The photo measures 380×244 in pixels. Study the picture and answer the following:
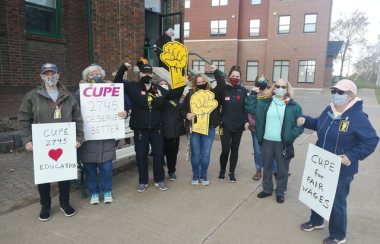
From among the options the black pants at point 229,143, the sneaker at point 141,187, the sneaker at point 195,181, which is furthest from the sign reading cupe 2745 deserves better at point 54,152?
the black pants at point 229,143

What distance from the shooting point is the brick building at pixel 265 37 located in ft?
84.4

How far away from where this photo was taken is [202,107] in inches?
184

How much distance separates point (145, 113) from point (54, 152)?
4.66ft

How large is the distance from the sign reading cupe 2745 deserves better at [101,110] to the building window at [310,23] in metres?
26.1

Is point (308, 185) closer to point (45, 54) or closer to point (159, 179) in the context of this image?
point (159, 179)

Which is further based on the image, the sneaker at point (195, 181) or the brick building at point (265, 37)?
the brick building at point (265, 37)

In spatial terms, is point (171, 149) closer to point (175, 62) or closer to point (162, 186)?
point (162, 186)

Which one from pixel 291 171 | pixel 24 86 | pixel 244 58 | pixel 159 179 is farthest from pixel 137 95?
pixel 244 58

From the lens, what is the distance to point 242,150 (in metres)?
7.27

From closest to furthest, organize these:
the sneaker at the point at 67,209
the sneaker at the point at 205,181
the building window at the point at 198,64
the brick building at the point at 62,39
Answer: the sneaker at the point at 67,209 < the sneaker at the point at 205,181 < the brick building at the point at 62,39 < the building window at the point at 198,64

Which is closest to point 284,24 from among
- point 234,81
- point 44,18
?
point 44,18

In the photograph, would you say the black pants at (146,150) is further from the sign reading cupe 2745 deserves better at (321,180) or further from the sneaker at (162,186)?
the sign reading cupe 2745 deserves better at (321,180)

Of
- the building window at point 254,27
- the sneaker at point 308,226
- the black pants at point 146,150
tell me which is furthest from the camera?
the building window at point 254,27

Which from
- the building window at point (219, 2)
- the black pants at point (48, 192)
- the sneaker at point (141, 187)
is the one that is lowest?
the sneaker at point (141, 187)
